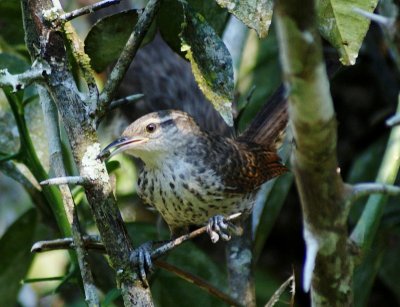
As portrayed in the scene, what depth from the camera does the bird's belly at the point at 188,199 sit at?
10.5 ft

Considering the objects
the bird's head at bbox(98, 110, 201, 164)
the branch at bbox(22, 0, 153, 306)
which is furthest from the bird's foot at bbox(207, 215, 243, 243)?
the bird's head at bbox(98, 110, 201, 164)

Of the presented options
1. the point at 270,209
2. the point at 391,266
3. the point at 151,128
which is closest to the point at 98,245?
the point at 151,128

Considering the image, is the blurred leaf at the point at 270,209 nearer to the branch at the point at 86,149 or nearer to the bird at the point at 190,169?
the bird at the point at 190,169

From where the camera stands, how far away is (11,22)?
288 cm

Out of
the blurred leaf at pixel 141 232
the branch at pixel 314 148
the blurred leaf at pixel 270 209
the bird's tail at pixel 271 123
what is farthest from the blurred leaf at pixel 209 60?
the bird's tail at pixel 271 123

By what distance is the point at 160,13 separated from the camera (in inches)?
99.8

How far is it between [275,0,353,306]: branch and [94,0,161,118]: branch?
1.99 feet

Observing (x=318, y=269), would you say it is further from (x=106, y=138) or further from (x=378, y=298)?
(x=378, y=298)

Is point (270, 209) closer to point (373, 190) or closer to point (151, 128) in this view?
point (151, 128)

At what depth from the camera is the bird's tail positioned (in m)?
3.72

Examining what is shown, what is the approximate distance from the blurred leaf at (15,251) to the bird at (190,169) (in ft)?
1.43

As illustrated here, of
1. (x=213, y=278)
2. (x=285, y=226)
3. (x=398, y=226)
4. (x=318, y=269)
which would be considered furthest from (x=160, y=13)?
(x=285, y=226)

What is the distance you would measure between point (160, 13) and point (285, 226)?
7.99 ft

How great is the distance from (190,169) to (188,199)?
0.15m
